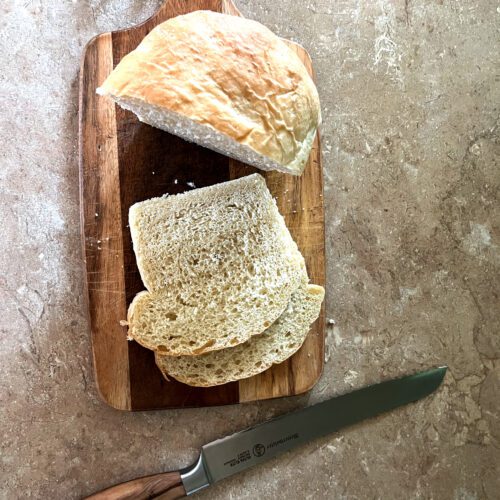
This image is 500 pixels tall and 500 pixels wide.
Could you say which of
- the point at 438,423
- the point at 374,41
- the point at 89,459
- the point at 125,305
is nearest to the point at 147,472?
the point at 89,459

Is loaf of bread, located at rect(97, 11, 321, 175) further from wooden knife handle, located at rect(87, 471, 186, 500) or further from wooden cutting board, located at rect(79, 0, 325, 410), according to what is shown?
wooden knife handle, located at rect(87, 471, 186, 500)

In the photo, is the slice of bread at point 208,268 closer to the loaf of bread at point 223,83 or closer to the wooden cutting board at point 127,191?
the wooden cutting board at point 127,191

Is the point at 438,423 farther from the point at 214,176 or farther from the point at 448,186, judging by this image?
the point at 214,176

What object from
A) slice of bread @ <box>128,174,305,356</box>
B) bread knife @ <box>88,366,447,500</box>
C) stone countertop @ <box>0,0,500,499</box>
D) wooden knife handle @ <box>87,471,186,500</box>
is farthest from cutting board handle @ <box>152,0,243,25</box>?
wooden knife handle @ <box>87,471,186,500</box>

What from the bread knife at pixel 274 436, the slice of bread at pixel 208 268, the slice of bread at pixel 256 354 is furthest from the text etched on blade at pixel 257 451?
the slice of bread at pixel 208 268

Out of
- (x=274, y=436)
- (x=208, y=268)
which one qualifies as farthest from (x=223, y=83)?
(x=274, y=436)

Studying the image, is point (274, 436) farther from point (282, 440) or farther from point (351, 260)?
point (351, 260)
